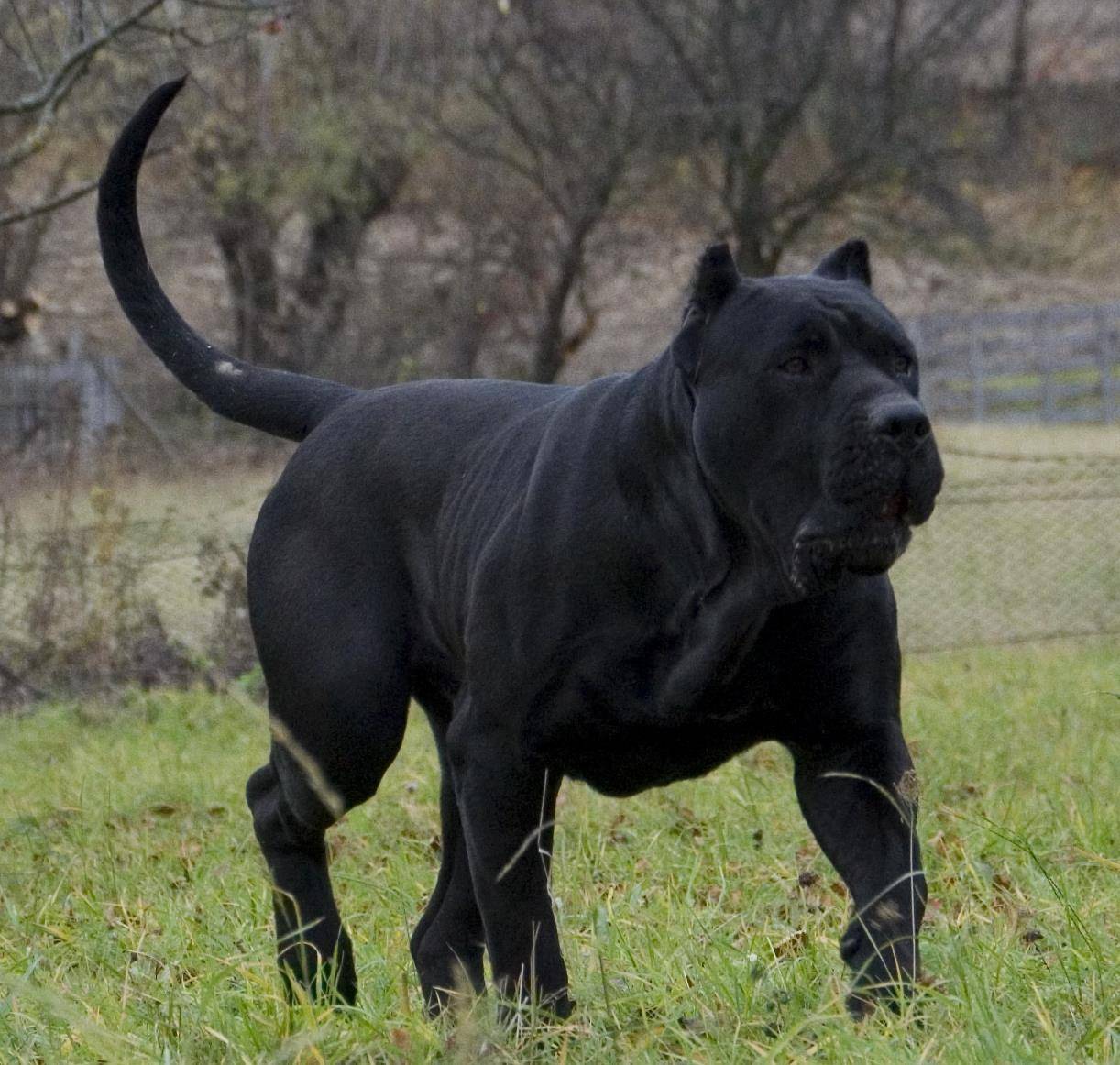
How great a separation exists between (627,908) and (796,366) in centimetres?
173

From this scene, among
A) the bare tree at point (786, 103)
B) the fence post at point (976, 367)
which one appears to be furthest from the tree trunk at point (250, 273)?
the fence post at point (976, 367)

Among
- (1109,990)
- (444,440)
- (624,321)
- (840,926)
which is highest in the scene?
(444,440)

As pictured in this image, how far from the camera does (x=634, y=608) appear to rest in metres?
3.25

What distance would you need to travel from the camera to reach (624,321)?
2786 cm

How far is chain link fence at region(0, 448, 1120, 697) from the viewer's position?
9312 mm

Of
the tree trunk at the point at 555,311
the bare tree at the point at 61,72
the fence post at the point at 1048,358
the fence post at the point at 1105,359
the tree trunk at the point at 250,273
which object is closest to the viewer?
the bare tree at the point at 61,72

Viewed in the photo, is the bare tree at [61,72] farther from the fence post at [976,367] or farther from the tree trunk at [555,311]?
the fence post at [976,367]

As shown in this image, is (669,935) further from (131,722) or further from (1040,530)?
(1040,530)

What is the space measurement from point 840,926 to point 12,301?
679 inches

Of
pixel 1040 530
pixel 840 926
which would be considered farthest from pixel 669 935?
pixel 1040 530

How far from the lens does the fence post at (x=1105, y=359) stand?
98.3ft

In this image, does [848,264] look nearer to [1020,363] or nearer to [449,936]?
[449,936]

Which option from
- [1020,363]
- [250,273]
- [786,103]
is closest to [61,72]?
[250,273]

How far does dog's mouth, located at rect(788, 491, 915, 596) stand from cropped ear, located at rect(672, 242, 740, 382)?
1.32 ft
